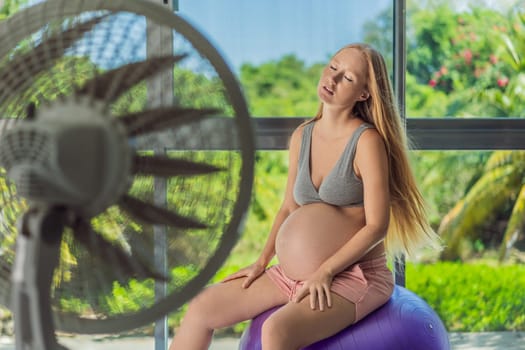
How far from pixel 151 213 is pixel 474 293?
2.17 metres

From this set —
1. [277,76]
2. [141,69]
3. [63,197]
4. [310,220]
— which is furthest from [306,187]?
[63,197]

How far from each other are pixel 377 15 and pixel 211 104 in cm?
159

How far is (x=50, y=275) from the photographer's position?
1.19m

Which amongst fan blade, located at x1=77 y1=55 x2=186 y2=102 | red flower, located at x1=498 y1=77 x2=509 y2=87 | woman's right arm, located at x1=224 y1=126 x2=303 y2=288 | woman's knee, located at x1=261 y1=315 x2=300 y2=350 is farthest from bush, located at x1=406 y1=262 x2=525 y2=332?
fan blade, located at x1=77 y1=55 x2=186 y2=102

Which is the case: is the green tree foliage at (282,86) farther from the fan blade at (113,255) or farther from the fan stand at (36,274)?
the fan stand at (36,274)

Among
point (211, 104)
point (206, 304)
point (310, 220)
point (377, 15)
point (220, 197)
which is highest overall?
point (377, 15)

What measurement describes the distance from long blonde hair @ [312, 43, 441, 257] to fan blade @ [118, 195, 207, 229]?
3.06 ft

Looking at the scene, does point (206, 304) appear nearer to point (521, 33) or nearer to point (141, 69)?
point (141, 69)

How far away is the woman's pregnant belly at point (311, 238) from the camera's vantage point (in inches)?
80.7

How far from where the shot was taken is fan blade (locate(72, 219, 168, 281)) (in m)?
1.22

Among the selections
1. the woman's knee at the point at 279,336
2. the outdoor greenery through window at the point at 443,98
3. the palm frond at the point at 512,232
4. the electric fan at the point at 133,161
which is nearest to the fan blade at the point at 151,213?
the electric fan at the point at 133,161

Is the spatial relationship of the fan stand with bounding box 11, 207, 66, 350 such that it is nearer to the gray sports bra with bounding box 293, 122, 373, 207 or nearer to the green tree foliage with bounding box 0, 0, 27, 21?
the gray sports bra with bounding box 293, 122, 373, 207

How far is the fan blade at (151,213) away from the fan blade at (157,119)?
0.33 feet

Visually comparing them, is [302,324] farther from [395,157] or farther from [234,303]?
[395,157]
